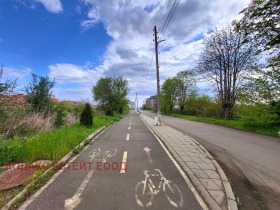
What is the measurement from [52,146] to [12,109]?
3.63m

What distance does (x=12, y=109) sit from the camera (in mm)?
7945

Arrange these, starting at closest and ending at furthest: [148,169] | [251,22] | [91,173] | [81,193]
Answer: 1. [81,193]
2. [91,173]
3. [148,169]
4. [251,22]

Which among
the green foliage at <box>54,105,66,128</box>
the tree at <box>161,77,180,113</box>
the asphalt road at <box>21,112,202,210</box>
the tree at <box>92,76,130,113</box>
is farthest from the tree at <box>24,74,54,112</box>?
the tree at <box>161,77,180,113</box>

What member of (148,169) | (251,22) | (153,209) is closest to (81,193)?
(153,209)

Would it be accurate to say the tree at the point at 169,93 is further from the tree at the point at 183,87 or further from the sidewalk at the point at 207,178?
the sidewalk at the point at 207,178

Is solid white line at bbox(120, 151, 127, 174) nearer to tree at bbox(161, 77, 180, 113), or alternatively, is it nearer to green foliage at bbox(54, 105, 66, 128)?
green foliage at bbox(54, 105, 66, 128)

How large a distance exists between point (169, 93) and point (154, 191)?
4506 centimetres

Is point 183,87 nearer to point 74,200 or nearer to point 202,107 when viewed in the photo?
point 202,107

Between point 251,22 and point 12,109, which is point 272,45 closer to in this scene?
point 251,22

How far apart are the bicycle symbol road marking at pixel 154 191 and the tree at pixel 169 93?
42118 mm

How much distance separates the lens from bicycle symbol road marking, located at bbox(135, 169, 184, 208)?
10.8 ft

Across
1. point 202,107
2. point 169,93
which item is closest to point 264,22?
point 202,107

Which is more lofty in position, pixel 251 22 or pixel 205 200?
pixel 251 22

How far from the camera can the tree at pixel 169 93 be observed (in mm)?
45509
